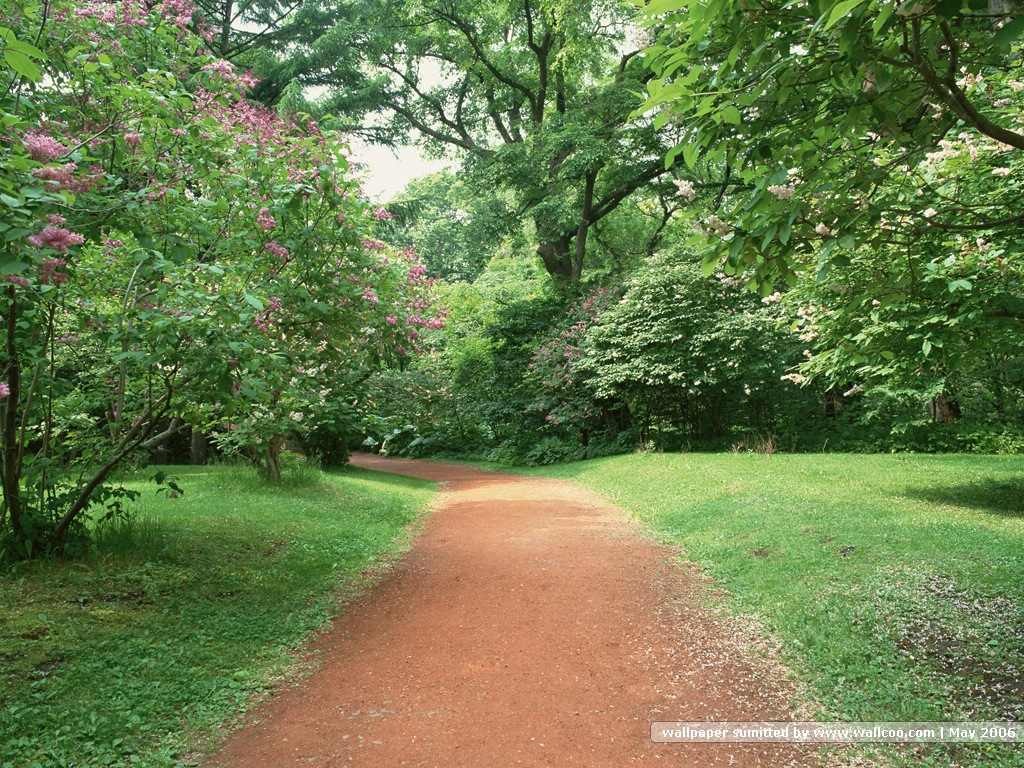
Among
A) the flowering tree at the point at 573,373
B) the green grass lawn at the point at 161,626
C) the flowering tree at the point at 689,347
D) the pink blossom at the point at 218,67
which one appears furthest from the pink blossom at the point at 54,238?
the flowering tree at the point at 573,373

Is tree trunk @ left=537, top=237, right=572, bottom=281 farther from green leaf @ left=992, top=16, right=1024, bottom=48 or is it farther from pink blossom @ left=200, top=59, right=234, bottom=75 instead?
green leaf @ left=992, top=16, right=1024, bottom=48

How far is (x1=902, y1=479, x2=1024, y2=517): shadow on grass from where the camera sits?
25.5 ft

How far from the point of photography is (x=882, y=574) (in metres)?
5.13

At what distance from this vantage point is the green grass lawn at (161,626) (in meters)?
3.23

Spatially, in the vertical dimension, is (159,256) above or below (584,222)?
below

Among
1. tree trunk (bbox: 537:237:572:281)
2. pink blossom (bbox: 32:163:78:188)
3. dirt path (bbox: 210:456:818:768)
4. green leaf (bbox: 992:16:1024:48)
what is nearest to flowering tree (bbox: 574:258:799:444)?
tree trunk (bbox: 537:237:572:281)

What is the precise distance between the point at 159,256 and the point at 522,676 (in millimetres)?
3677

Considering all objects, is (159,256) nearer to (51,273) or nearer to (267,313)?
(51,273)

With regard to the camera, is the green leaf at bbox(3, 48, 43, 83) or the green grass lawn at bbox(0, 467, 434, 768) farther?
the green grass lawn at bbox(0, 467, 434, 768)

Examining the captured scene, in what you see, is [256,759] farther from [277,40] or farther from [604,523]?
[277,40]

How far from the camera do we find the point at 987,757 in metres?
2.94

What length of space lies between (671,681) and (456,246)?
142 feet

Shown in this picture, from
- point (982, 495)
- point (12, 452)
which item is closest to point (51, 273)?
point (12, 452)

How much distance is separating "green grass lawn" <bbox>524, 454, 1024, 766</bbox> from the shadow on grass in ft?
0.08
